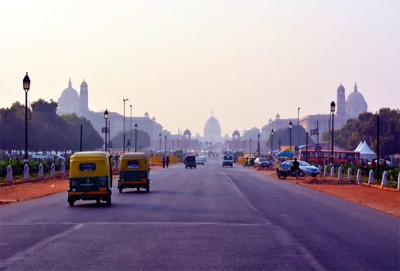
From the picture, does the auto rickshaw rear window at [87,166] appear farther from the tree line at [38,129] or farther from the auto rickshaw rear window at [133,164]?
the tree line at [38,129]

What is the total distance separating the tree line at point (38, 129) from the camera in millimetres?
105000

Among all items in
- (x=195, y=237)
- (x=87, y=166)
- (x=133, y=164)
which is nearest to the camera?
(x=195, y=237)

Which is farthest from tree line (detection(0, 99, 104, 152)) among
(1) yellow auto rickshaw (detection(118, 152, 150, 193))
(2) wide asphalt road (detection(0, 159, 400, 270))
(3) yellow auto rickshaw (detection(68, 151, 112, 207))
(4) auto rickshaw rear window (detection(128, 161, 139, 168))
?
(2) wide asphalt road (detection(0, 159, 400, 270))

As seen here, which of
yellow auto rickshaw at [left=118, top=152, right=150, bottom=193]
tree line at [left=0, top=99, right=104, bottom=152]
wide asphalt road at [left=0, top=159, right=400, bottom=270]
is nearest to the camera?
wide asphalt road at [left=0, top=159, right=400, bottom=270]

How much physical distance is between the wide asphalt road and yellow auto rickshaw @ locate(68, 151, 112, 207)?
45 centimetres

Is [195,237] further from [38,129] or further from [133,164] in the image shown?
[38,129]

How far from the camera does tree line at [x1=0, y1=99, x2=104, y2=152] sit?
4134 inches

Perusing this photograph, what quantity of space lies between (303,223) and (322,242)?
14.7 ft

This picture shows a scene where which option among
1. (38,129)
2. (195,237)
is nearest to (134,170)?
(195,237)

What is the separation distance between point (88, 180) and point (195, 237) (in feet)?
35.2

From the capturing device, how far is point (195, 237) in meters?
16.1

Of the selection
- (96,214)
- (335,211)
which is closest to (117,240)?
(96,214)

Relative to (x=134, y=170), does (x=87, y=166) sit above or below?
above

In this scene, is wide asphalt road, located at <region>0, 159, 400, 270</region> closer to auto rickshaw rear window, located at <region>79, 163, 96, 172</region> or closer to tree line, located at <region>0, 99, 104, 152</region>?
auto rickshaw rear window, located at <region>79, 163, 96, 172</region>
